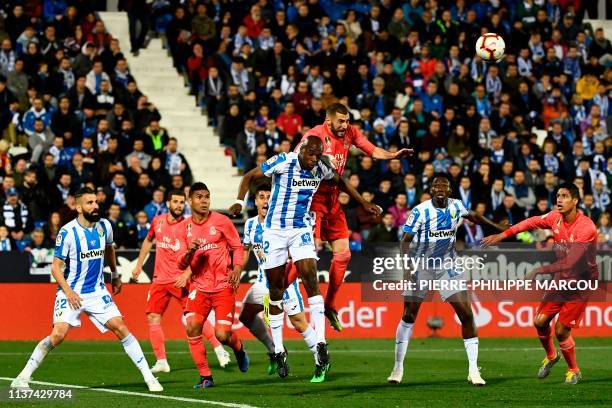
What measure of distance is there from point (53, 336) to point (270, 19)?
17.3 meters

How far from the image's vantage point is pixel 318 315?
1509cm

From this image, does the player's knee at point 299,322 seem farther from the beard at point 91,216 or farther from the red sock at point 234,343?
the beard at point 91,216

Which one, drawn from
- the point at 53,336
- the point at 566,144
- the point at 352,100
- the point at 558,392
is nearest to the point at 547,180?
the point at 566,144

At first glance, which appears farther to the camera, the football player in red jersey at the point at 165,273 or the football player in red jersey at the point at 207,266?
the football player in red jersey at the point at 165,273

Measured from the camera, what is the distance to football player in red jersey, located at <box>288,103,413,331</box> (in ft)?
51.6

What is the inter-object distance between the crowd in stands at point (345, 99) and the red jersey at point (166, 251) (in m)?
6.29

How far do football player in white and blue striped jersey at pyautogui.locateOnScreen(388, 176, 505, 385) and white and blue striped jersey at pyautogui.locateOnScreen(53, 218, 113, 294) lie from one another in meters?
3.77

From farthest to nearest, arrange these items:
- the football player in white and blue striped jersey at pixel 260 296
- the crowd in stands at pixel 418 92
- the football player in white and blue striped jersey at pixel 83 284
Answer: the crowd in stands at pixel 418 92 < the football player in white and blue striped jersey at pixel 260 296 < the football player in white and blue striped jersey at pixel 83 284

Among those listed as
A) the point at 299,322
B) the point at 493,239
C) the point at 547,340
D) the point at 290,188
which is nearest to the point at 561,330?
the point at 547,340

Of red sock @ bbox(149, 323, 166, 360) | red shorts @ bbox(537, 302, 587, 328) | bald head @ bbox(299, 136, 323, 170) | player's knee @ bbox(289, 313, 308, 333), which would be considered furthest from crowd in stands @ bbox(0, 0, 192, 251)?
red shorts @ bbox(537, 302, 587, 328)

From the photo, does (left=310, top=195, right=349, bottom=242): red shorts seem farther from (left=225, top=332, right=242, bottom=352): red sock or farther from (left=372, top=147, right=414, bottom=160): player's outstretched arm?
(left=225, top=332, right=242, bottom=352): red sock

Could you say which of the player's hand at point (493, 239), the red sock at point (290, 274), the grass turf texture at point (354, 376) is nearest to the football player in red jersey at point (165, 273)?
the grass turf texture at point (354, 376)

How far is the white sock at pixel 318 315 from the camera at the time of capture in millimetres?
14867

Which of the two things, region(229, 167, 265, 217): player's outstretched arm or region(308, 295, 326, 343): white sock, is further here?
region(308, 295, 326, 343): white sock
